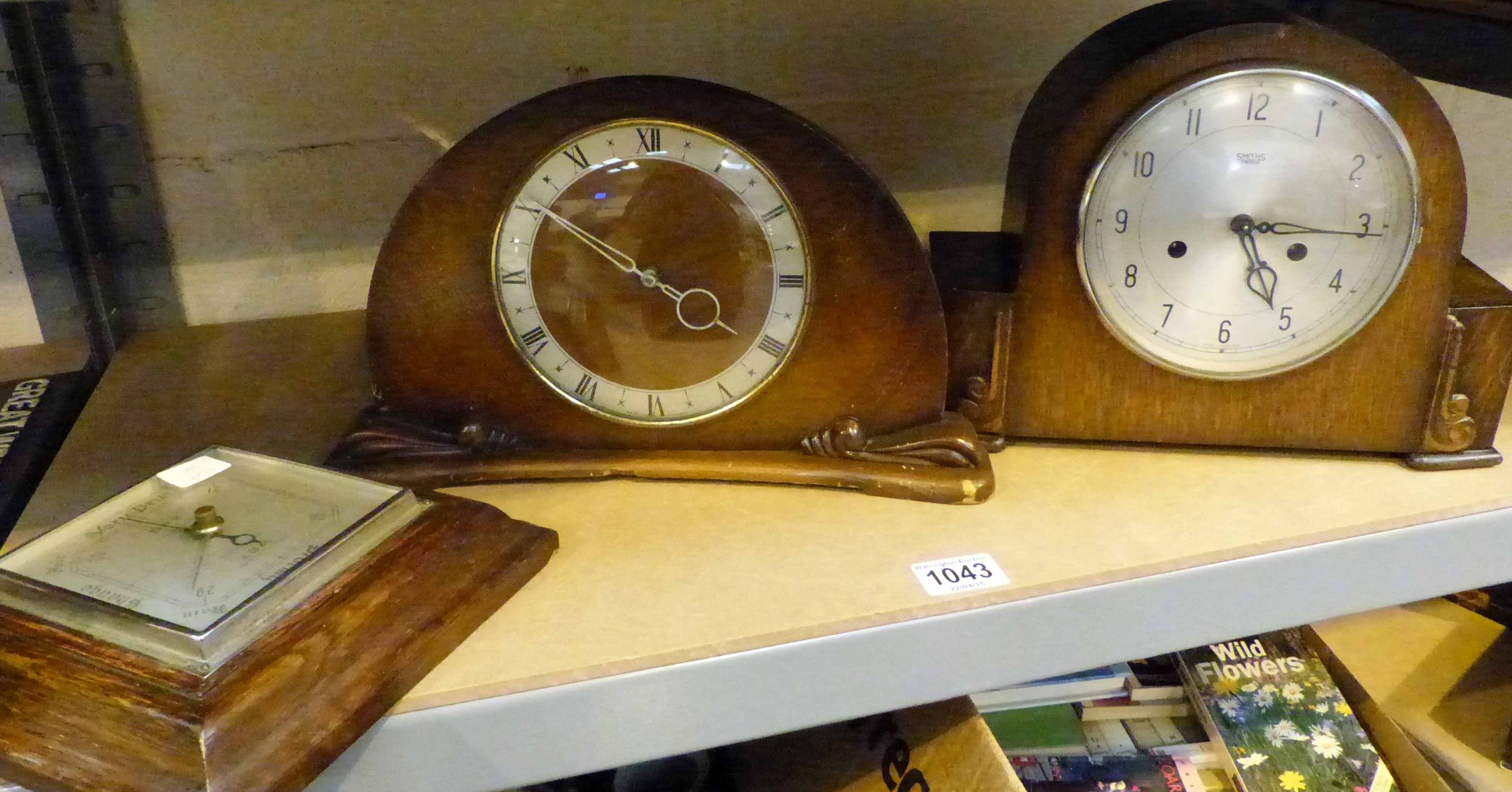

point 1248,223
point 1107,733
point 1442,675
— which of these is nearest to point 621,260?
point 1248,223

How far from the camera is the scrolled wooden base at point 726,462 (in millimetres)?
708

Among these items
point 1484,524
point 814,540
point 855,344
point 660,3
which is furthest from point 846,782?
point 660,3

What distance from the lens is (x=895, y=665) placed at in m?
0.62

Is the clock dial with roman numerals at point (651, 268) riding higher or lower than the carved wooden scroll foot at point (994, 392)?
higher

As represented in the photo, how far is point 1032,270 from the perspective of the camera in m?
0.70

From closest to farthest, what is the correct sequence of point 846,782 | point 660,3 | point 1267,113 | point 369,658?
point 369,658 < point 1267,113 < point 846,782 < point 660,3

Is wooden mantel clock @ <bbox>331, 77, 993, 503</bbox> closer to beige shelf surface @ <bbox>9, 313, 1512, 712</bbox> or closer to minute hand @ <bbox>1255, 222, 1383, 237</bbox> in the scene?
beige shelf surface @ <bbox>9, 313, 1512, 712</bbox>

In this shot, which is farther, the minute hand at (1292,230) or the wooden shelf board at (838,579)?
the minute hand at (1292,230)

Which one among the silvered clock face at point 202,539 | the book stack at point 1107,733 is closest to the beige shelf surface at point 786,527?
the silvered clock face at point 202,539

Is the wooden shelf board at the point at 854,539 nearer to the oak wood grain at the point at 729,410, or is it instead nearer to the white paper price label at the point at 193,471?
the oak wood grain at the point at 729,410

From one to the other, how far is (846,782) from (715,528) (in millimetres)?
256

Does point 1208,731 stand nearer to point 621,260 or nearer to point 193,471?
point 621,260

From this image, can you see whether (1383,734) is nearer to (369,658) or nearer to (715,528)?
(715,528)

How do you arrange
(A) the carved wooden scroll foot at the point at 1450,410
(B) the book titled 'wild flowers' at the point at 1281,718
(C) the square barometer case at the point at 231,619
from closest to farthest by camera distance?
(C) the square barometer case at the point at 231,619 < (A) the carved wooden scroll foot at the point at 1450,410 < (B) the book titled 'wild flowers' at the point at 1281,718
